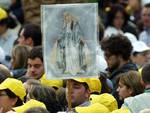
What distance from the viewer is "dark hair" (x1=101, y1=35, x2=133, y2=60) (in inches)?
543

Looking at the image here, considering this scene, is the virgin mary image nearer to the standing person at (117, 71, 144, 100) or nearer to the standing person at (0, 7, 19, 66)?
the standing person at (117, 71, 144, 100)

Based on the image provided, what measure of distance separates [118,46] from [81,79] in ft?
8.41

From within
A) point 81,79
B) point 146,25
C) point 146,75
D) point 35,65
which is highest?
point 146,75

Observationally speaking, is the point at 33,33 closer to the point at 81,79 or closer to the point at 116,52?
the point at 116,52

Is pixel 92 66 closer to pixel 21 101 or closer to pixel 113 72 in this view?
pixel 21 101

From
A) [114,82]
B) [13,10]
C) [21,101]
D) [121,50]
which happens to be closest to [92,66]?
[21,101]

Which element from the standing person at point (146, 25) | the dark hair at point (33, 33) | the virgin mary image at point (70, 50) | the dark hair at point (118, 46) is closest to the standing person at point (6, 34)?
the dark hair at point (33, 33)

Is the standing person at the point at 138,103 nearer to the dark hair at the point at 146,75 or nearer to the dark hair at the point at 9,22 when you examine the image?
the dark hair at the point at 146,75

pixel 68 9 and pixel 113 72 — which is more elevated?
pixel 68 9

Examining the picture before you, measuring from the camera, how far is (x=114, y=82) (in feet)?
42.5

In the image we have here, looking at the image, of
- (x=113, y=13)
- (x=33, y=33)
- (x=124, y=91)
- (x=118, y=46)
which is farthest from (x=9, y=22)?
(x=124, y=91)

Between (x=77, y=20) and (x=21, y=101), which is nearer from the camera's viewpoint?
(x=77, y=20)

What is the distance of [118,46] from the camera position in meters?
13.9

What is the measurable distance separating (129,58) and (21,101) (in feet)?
9.34
